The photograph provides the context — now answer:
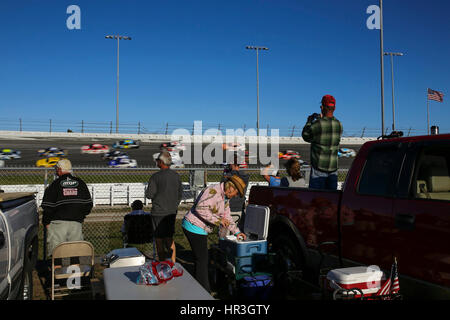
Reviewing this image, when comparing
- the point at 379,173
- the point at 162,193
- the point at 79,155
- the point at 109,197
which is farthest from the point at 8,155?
the point at 379,173

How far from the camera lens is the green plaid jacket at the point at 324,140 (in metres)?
5.37

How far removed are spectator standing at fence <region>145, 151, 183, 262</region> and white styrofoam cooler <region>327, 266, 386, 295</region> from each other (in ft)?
10.7

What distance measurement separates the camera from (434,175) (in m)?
3.87

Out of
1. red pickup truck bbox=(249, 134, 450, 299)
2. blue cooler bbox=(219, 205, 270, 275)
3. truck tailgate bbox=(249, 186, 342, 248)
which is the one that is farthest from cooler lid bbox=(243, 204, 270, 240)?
red pickup truck bbox=(249, 134, 450, 299)

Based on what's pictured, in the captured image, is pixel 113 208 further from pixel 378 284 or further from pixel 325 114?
pixel 378 284

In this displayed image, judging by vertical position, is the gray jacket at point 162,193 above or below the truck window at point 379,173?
below

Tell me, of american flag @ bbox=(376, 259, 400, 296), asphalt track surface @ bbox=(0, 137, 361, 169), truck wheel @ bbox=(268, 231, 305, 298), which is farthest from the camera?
asphalt track surface @ bbox=(0, 137, 361, 169)

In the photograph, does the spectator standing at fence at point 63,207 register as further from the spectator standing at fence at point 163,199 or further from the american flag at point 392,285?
the american flag at point 392,285

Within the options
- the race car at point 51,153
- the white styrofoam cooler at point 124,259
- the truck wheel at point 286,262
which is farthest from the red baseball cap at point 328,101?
the race car at point 51,153

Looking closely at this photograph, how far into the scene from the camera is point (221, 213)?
498 cm

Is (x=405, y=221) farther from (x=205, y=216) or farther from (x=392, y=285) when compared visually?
(x=205, y=216)

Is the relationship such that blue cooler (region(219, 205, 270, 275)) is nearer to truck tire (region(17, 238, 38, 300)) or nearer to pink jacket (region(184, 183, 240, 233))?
pink jacket (region(184, 183, 240, 233))

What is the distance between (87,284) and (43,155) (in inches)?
1331

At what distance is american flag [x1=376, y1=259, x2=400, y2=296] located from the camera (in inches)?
135
